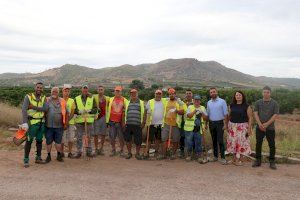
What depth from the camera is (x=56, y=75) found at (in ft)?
417

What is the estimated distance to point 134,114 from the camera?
909 centimetres

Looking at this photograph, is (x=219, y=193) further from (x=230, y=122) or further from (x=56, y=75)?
(x=56, y=75)

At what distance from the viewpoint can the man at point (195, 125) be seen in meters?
8.88

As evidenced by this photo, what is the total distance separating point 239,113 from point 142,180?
2.88 meters

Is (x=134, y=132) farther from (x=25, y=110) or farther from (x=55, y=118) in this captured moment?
(x=25, y=110)

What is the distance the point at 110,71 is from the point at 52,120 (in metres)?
125

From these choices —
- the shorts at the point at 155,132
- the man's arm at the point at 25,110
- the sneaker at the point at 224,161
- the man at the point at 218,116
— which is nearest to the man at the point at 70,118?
the man's arm at the point at 25,110

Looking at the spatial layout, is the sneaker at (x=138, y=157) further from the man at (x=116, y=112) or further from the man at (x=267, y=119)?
the man at (x=267, y=119)

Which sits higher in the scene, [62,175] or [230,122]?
[230,122]

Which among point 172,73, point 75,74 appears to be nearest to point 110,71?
point 75,74

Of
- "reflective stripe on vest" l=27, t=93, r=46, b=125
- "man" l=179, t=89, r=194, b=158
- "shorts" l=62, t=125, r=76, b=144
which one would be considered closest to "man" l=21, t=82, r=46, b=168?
"reflective stripe on vest" l=27, t=93, r=46, b=125

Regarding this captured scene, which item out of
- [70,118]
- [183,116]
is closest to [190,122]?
[183,116]

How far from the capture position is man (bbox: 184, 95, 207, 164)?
8.88m

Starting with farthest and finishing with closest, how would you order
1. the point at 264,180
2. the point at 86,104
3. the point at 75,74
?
the point at 75,74
the point at 86,104
the point at 264,180
